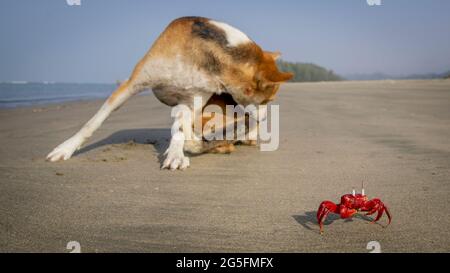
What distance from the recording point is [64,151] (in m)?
3.68

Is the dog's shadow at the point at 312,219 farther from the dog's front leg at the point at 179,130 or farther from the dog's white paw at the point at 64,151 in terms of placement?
the dog's white paw at the point at 64,151

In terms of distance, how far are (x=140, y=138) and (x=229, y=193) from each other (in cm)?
264

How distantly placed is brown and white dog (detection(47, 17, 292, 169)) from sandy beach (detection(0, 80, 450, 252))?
1.64ft

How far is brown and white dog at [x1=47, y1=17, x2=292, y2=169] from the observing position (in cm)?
349

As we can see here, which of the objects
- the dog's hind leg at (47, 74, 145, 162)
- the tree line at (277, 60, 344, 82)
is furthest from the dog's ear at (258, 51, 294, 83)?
the tree line at (277, 60, 344, 82)

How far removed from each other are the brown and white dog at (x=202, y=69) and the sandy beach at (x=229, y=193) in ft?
1.64

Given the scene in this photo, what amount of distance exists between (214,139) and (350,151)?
A: 125 centimetres

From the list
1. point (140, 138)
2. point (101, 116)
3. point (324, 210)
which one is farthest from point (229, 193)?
point (140, 138)

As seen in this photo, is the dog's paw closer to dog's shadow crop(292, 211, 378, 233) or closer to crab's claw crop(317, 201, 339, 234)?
dog's shadow crop(292, 211, 378, 233)

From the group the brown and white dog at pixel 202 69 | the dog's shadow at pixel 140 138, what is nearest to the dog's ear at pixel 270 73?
the brown and white dog at pixel 202 69

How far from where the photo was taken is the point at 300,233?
1926 mm

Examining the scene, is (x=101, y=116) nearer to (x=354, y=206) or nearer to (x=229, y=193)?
(x=229, y=193)

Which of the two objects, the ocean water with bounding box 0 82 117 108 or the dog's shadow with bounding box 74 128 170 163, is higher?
the ocean water with bounding box 0 82 117 108

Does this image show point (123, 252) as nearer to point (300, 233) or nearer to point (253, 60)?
point (300, 233)
